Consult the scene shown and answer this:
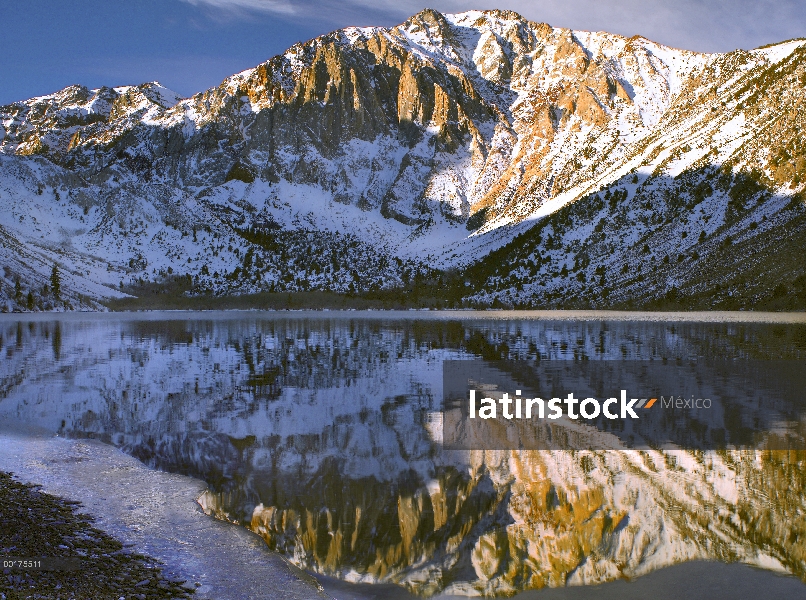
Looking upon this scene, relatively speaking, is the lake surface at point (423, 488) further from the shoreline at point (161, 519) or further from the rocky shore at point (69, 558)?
the rocky shore at point (69, 558)

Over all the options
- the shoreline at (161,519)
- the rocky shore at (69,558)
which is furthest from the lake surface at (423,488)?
the rocky shore at (69,558)

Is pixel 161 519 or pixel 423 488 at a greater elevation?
pixel 423 488

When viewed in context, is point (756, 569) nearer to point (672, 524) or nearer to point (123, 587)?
point (672, 524)

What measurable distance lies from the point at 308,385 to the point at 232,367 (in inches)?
444

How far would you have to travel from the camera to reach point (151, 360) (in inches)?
2080

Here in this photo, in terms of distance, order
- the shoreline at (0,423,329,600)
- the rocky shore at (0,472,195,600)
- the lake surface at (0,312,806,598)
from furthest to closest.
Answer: the lake surface at (0,312,806,598) < the shoreline at (0,423,329,600) < the rocky shore at (0,472,195,600)

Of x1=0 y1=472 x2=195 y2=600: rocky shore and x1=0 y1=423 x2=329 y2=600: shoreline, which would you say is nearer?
x1=0 y1=472 x2=195 y2=600: rocky shore

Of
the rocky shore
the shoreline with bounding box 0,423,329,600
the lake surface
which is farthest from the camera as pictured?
the lake surface

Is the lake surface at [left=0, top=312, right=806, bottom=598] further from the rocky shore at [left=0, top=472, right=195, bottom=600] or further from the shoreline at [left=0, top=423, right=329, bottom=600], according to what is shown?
the rocky shore at [left=0, top=472, right=195, bottom=600]

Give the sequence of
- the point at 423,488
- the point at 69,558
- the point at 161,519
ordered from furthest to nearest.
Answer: the point at 423,488 → the point at 161,519 → the point at 69,558

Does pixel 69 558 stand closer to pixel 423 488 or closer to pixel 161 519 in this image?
pixel 161 519

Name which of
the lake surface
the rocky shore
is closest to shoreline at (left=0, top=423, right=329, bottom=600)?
the rocky shore

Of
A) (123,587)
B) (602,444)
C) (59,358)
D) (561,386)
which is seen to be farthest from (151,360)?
(123,587)

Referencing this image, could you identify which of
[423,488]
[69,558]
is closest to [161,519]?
[69,558]
